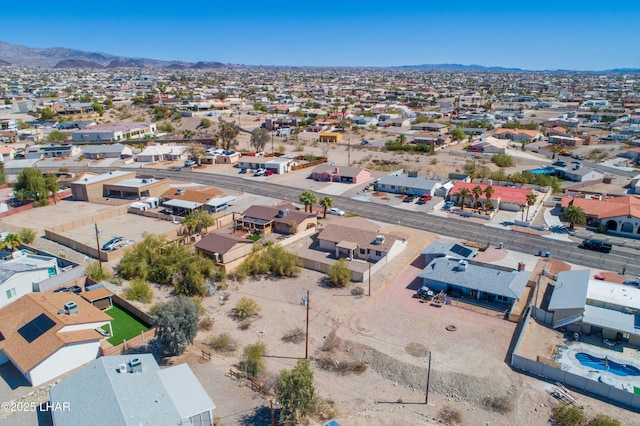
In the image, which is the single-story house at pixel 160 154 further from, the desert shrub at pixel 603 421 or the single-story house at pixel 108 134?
the desert shrub at pixel 603 421

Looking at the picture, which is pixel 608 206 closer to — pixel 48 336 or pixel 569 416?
pixel 569 416

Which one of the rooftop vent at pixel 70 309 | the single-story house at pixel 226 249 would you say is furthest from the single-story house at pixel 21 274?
the single-story house at pixel 226 249

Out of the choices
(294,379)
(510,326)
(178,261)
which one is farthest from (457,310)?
(178,261)

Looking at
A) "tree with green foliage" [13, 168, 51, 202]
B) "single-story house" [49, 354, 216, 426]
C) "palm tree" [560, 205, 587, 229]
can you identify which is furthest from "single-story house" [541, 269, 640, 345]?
"tree with green foliage" [13, 168, 51, 202]

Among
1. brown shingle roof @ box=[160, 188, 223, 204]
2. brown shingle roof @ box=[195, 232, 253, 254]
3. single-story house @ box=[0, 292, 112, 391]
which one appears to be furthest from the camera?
brown shingle roof @ box=[160, 188, 223, 204]

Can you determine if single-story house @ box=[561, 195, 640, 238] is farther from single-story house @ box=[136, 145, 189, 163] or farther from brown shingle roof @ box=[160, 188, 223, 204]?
single-story house @ box=[136, 145, 189, 163]
